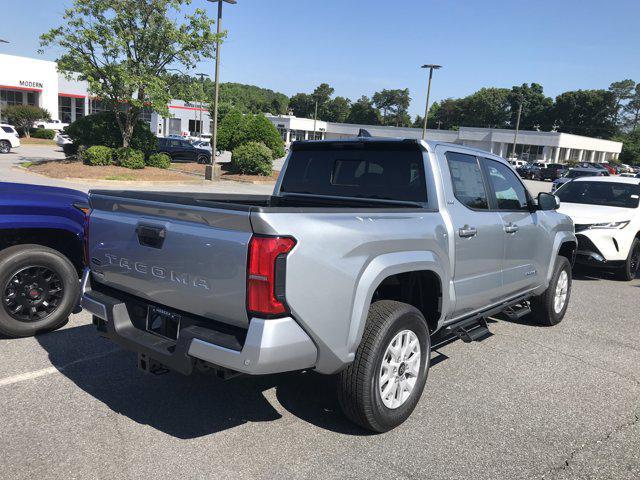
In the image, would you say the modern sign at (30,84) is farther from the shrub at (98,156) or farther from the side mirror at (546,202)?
the side mirror at (546,202)

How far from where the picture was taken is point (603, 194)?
945cm

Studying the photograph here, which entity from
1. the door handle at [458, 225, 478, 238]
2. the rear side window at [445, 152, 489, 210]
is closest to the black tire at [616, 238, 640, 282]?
the rear side window at [445, 152, 489, 210]

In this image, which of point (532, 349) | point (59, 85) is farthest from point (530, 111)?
point (532, 349)

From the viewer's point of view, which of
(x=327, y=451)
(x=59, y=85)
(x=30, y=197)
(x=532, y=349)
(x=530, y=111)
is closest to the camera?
(x=327, y=451)

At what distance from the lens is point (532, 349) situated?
5254 millimetres

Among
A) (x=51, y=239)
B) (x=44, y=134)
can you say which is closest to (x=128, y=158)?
(x=51, y=239)

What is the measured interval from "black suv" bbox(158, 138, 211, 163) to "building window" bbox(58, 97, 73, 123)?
35.2 m

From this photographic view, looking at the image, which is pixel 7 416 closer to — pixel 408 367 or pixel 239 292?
pixel 239 292

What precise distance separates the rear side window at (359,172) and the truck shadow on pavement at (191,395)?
5.14ft

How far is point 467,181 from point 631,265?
249 inches

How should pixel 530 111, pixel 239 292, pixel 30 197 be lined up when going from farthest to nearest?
pixel 530 111 < pixel 30 197 < pixel 239 292

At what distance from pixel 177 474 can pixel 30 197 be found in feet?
10.4

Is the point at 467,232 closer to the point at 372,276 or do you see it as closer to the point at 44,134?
the point at 372,276

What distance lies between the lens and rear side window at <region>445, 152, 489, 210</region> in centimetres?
414
